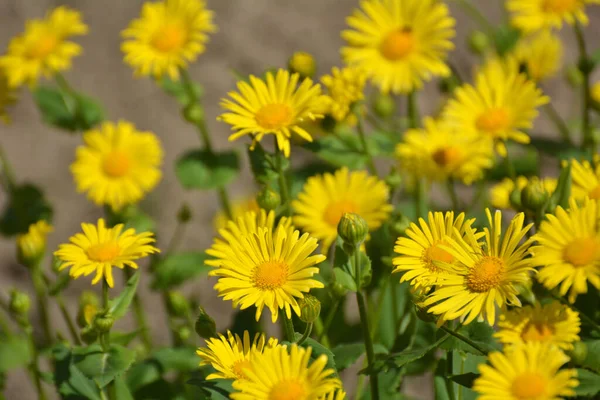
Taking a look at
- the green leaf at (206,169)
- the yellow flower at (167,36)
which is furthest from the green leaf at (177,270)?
the yellow flower at (167,36)

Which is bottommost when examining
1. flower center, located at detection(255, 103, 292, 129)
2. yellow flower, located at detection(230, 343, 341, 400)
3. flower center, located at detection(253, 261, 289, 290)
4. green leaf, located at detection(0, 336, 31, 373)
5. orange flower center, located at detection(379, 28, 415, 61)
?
yellow flower, located at detection(230, 343, 341, 400)

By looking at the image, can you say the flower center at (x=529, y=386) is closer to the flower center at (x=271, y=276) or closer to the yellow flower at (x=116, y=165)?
the flower center at (x=271, y=276)

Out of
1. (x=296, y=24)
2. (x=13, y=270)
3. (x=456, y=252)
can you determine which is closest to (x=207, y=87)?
(x=296, y=24)

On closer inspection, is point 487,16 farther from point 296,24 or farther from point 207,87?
point 207,87

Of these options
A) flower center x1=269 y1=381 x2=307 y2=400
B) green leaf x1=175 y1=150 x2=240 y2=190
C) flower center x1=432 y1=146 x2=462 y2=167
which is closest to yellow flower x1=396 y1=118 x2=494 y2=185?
flower center x1=432 y1=146 x2=462 y2=167

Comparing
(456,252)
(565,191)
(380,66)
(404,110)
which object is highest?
(404,110)

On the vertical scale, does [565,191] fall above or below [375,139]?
below

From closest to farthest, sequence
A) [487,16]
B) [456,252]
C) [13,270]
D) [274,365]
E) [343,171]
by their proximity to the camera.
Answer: [274,365] < [456,252] < [343,171] < [13,270] < [487,16]

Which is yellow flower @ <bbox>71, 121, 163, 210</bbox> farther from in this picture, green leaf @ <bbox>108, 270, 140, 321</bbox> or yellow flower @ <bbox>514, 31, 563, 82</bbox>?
yellow flower @ <bbox>514, 31, 563, 82</bbox>
